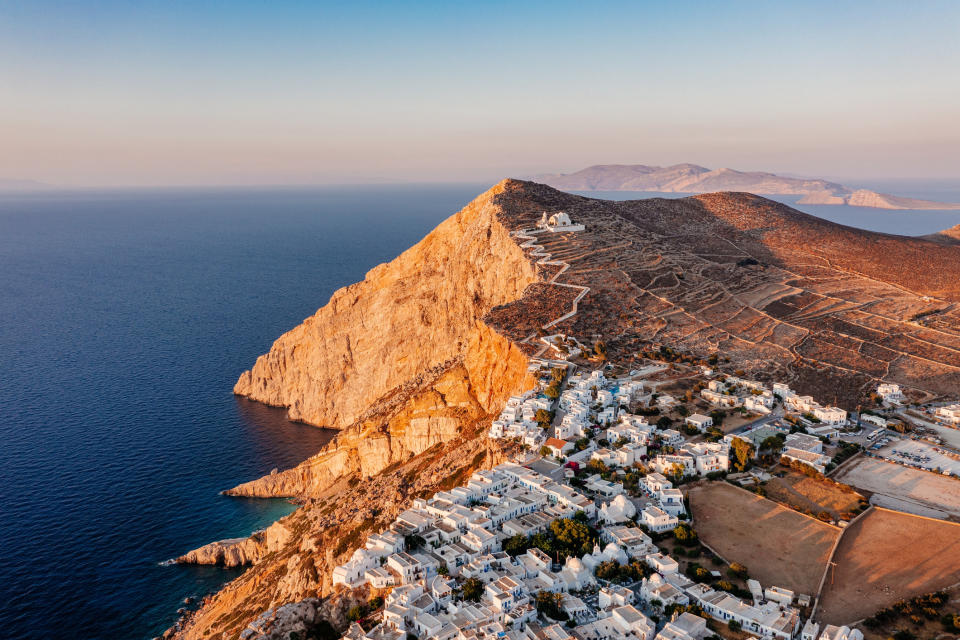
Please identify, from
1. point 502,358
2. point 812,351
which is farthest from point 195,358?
point 812,351

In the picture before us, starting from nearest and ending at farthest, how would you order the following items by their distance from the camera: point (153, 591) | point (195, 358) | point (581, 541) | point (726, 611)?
point (726, 611) < point (581, 541) < point (153, 591) < point (195, 358)

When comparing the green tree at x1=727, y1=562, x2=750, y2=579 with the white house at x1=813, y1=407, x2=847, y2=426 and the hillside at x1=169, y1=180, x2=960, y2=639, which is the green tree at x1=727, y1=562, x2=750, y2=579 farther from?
the white house at x1=813, y1=407, x2=847, y2=426

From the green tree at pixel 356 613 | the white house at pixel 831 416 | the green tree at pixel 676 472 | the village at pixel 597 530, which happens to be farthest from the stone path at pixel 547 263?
the green tree at pixel 356 613

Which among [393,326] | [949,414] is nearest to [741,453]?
[949,414]

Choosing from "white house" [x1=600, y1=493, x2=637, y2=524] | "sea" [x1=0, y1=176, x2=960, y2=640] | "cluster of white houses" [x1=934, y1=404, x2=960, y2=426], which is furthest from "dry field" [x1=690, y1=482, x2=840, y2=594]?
"sea" [x1=0, y1=176, x2=960, y2=640]

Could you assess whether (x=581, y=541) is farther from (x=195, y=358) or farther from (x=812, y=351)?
(x=195, y=358)

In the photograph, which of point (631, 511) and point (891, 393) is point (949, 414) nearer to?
point (891, 393)

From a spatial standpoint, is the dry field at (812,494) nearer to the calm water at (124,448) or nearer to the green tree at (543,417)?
the green tree at (543,417)
